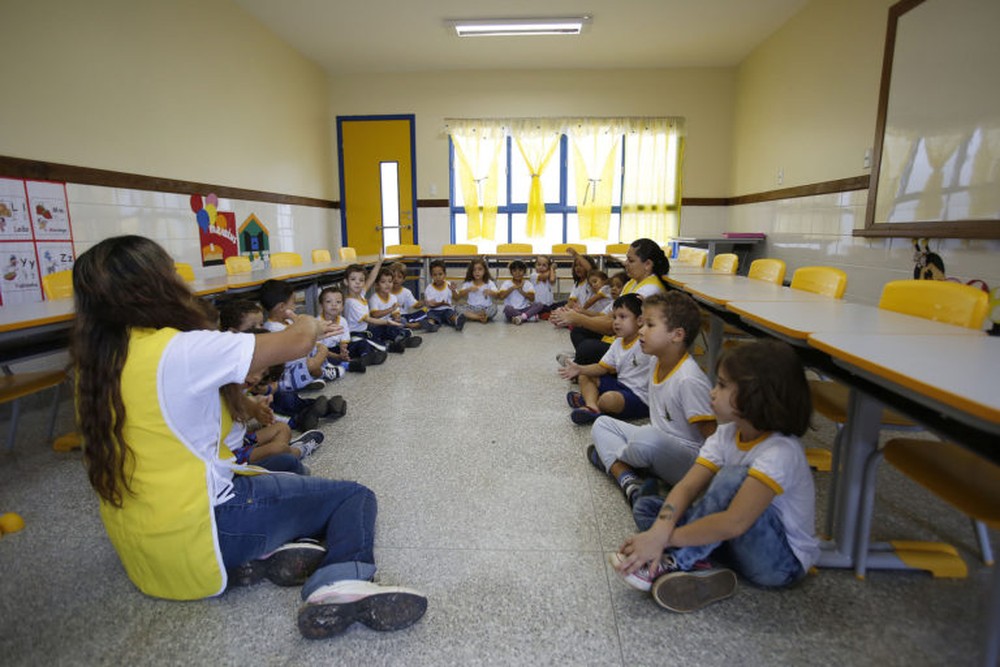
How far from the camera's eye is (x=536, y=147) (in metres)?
7.39

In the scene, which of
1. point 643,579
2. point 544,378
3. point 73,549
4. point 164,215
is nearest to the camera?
point 643,579

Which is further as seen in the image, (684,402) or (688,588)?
(684,402)

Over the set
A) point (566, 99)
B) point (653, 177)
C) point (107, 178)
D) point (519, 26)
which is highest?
point (519, 26)

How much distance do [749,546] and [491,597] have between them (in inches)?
25.2

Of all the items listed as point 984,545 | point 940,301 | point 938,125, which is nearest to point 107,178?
point 940,301

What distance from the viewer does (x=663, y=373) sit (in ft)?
6.19

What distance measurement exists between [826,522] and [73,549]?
222 cm

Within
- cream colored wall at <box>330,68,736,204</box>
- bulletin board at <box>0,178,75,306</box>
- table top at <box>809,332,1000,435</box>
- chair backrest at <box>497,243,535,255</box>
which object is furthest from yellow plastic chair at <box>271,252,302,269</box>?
table top at <box>809,332,1000,435</box>

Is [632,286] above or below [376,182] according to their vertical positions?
below

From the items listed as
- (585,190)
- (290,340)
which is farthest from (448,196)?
(290,340)

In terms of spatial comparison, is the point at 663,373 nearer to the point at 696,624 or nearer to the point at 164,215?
the point at 696,624

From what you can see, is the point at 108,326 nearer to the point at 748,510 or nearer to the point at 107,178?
the point at 748,510

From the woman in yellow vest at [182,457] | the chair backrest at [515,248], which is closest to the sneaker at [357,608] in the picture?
the woman in yellow vest at [182,457]

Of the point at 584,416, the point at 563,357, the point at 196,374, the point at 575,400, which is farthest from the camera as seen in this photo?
the point at 563,357
